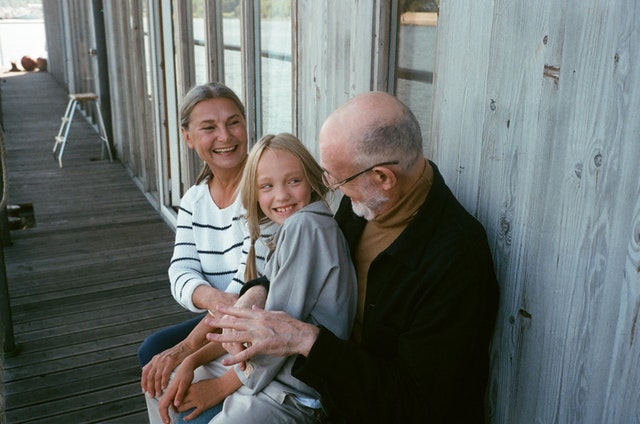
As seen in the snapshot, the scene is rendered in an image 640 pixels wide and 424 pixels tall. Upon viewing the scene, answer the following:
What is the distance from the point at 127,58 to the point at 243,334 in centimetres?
566

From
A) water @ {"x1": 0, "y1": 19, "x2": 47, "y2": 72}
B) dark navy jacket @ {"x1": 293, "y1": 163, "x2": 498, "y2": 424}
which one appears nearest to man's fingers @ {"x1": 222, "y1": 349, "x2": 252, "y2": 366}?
dark navy jacket @ {"x1": 293, "y1": 163, "x2": 498, "y2": 424}

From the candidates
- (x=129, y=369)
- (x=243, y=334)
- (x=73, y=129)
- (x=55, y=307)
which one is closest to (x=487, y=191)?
(x=243, y=334)

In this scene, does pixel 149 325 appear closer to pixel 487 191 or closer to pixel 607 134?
pixel 487 191

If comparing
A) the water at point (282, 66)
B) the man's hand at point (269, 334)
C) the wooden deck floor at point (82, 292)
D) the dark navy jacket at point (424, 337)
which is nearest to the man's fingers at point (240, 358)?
the man's hand at point (269, 334)

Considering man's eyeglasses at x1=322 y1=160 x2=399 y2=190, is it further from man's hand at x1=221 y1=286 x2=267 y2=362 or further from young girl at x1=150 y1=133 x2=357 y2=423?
man's hand at x1=221 y1=286 x2=267 y2=362

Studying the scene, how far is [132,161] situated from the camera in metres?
6.90

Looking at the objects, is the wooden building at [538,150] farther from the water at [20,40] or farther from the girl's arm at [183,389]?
the water at [20,40]

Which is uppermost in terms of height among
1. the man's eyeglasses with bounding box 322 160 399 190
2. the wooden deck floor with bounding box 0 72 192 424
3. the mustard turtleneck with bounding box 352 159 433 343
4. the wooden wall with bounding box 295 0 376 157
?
the wooden wall with bounding box 295 0 376 157

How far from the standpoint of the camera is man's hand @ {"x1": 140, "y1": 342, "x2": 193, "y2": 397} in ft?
6.09

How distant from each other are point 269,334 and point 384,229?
412 mm

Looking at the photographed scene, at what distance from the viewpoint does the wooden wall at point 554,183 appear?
3.74ft

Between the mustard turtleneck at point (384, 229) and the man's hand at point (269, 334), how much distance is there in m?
0.24

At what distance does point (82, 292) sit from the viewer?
3.88 m

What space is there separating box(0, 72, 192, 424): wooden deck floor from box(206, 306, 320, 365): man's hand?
4.74ft
